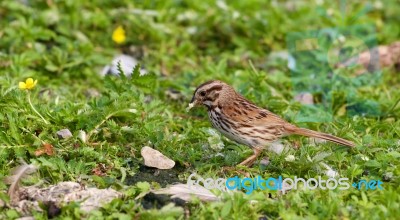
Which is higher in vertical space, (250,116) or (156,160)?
(250,116)

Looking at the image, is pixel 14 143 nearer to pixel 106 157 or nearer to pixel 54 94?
pixel 106 157

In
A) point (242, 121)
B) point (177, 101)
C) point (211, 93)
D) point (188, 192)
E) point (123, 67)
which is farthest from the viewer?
point (123, 67)

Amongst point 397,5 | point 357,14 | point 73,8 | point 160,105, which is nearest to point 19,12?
point 73,8

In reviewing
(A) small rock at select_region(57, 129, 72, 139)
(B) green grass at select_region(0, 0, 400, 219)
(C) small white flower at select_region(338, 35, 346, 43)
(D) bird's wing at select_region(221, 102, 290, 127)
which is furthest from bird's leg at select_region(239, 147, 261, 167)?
(C) small white flower at select_region(338, 35, 346, 43)

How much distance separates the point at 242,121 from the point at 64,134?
161 cm

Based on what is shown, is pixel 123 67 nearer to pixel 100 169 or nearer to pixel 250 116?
pixel 250 116

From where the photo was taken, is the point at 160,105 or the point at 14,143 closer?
the point at 14,143

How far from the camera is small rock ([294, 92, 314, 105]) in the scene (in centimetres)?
885

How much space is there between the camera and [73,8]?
1027 cm

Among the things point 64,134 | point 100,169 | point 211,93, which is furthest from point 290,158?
point 64,134

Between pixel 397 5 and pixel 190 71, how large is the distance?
3.98m

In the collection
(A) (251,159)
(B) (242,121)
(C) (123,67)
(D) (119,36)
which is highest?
(B) (242,121)

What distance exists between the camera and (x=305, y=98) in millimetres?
8914

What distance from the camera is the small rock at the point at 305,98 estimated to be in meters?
8.85
